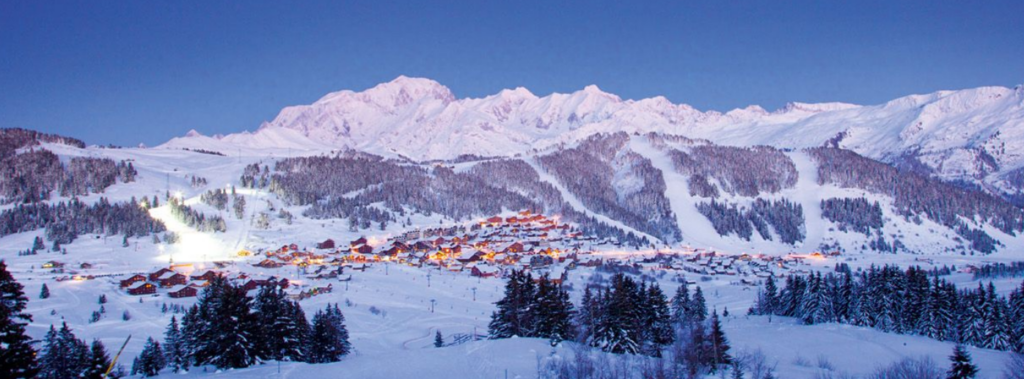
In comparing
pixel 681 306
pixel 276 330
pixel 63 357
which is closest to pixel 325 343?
pixel 276 330

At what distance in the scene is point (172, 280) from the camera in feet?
277

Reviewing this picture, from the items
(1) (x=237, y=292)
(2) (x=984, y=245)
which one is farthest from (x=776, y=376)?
(2) (x=984, y=245)

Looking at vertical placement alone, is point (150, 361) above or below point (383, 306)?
above

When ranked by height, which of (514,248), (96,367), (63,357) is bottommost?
(63,357)

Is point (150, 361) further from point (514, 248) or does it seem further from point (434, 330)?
point (514, 248)

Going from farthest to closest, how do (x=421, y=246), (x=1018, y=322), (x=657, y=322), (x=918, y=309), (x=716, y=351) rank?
(x=421, y=246)
(x=918, y=309)
(x=1018, y=322)
(x=657, y=322)
(x=716, y=351)

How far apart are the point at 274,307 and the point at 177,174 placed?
170 meters

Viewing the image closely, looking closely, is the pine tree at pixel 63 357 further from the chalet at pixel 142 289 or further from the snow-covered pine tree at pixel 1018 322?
the snow-covered pine tree at pixel 1018 322

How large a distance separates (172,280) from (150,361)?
47.6 metres

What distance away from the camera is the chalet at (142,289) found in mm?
78000

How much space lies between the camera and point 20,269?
301 feet

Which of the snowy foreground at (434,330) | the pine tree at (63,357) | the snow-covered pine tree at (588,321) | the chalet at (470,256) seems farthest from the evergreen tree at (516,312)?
the chalet at (470,256)

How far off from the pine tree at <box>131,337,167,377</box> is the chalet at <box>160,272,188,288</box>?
40.3m

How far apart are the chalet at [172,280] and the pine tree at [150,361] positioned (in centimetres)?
4028
